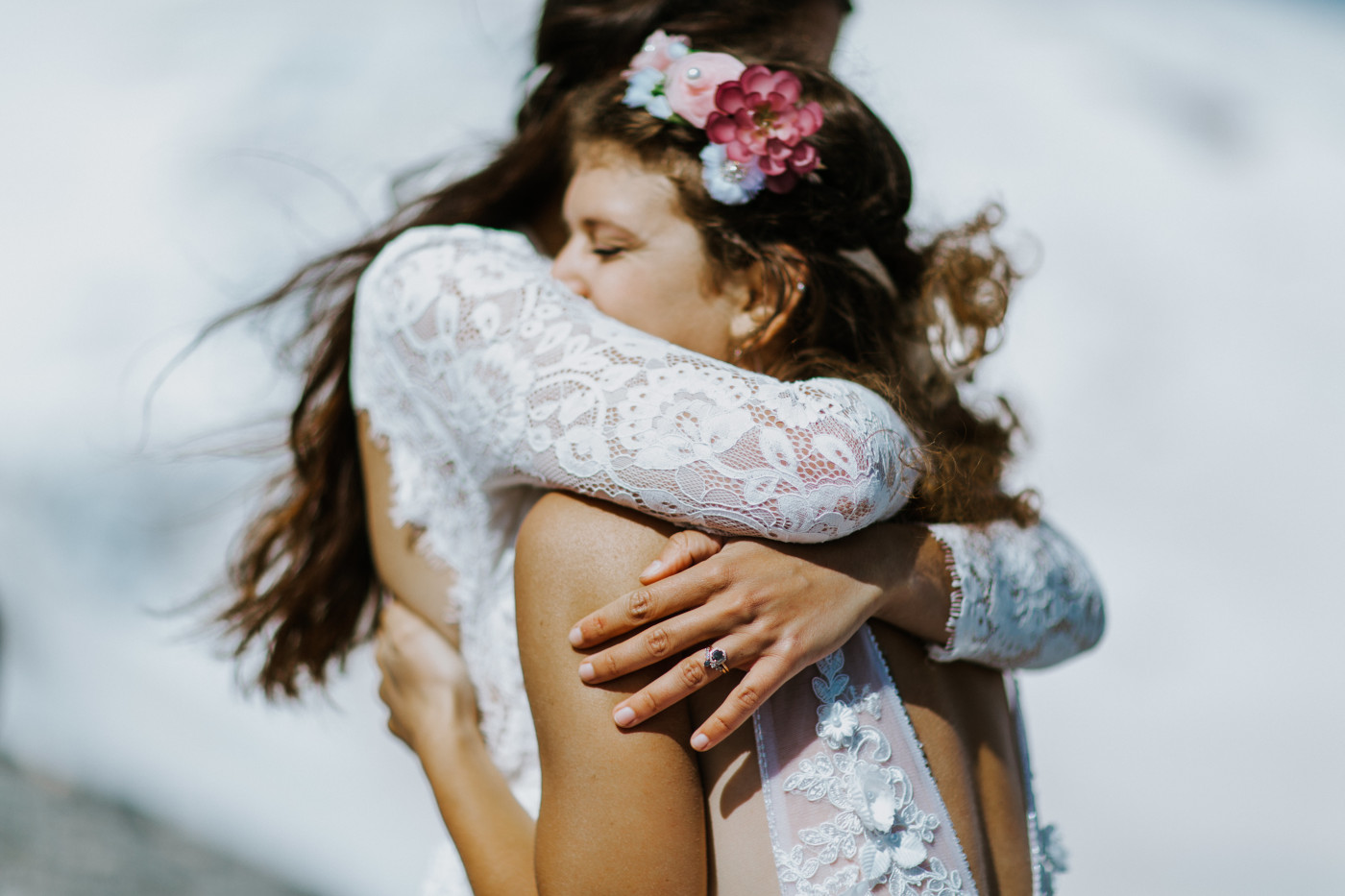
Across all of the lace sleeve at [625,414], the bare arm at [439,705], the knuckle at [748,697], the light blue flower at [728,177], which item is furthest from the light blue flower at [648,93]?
the knuckle at [748,697]

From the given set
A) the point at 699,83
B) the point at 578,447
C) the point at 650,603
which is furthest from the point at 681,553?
the point at 699,83

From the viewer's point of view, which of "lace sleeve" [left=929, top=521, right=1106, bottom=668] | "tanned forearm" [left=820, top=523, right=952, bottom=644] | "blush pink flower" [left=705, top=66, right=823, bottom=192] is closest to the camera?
"tanned forearm" [left=820, top=523, right=952, bottom=644]

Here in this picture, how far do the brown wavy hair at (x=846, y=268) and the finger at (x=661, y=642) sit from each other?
486 millimetres

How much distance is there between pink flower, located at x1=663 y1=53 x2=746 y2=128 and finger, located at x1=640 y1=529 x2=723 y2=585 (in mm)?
763

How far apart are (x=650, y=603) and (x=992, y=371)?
111 inches

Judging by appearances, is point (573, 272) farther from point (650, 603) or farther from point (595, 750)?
point (595, 750)

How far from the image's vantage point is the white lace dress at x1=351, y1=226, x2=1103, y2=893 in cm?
107

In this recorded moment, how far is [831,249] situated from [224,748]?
408 centimetres

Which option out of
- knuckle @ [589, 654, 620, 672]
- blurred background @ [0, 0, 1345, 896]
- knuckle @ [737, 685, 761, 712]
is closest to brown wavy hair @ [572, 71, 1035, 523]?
knuckle @ [737, 685, 761, 712]

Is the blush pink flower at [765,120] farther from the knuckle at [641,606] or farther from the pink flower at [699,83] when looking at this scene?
the knuckle at [641,606]

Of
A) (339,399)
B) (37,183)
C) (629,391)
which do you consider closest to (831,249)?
(629,391)

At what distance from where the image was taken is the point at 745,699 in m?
1.09

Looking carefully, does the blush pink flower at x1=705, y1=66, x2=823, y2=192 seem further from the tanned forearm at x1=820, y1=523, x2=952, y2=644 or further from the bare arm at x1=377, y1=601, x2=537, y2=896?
the bare arm at x1=377, y1=601, x2=537, y2=896

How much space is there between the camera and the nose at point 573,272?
5.15 feet
